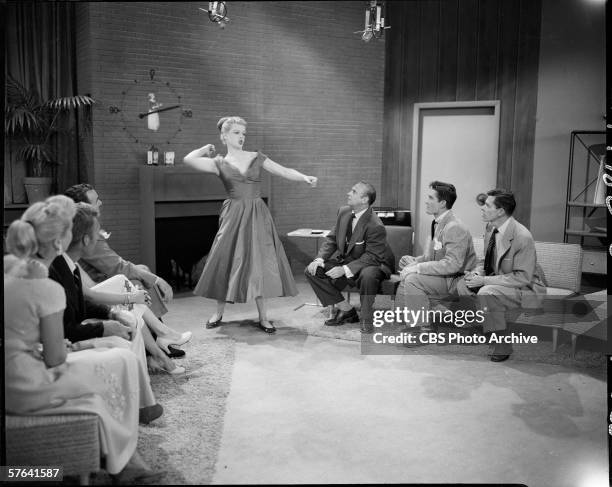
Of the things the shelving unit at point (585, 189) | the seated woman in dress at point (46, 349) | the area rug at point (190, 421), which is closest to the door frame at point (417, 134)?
the shelving unit at point (585, 189)

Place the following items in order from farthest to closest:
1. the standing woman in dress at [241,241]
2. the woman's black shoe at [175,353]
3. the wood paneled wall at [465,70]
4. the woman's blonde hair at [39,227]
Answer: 1. the wood paneled wall at [465,70]
2. the standing woman in dress at [241,241]
3. the woman's black shoe at [175,353]
4. the woman's blonde hair at [39,227]

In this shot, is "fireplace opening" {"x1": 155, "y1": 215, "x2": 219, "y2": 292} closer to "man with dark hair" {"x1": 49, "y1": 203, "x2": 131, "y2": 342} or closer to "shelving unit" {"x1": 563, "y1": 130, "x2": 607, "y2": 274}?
"man with dark hair" {"x1": 49, "y1": 203, "x2": 131, "y2": 342}

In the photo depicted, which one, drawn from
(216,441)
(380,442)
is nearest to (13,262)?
(216,441)

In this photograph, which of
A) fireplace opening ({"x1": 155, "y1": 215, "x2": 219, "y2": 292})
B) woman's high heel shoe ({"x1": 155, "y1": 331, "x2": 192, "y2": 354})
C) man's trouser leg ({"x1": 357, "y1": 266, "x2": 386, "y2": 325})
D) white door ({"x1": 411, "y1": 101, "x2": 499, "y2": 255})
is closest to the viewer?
woman's high heel shoe ({"x1": 155, "y1": 331, "x2": 192, "y2": 354})

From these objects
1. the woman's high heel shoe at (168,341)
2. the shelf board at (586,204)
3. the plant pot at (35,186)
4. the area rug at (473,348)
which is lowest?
the area rug at (473,348)

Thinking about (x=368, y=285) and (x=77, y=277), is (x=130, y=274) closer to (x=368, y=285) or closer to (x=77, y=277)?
(x=77, y=277)

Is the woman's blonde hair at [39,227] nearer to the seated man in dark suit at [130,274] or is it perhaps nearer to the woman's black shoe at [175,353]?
the seated man in dark suit at [130,274]

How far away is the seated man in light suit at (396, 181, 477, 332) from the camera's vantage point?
4.29 m

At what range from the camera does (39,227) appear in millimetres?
2076

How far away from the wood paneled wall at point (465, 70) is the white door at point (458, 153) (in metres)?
0.09

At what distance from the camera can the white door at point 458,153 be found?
6.50 metres

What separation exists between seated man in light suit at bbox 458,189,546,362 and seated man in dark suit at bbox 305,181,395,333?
0.74 metres

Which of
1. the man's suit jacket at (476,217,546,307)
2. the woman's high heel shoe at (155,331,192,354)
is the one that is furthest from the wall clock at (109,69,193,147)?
the man's suit jacket at (476,217,546,307)

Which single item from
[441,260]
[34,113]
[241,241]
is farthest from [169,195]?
[441,260]
